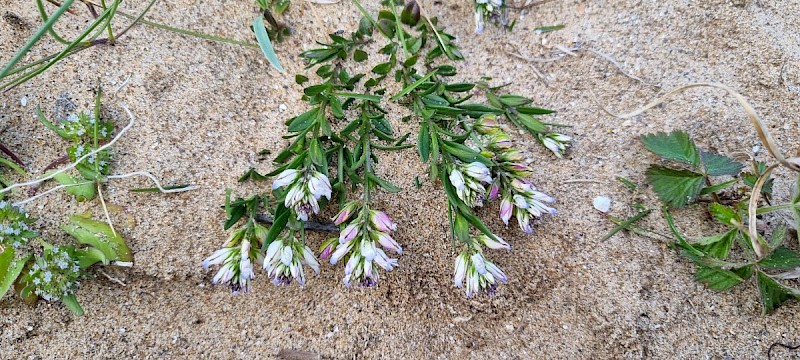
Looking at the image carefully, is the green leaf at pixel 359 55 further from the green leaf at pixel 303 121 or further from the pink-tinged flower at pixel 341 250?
the pink-tinged flower at pixel 341 250

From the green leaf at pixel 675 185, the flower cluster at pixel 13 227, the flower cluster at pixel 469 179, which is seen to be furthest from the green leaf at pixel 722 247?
the flower cluster at pixel 13 227

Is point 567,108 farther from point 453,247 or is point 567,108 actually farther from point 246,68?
point 246,68

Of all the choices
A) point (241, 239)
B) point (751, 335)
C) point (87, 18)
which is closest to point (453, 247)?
point (241, 239)

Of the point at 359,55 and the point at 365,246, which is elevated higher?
the point at 359,55

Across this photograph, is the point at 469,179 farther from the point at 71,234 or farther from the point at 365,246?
the point at 71,234

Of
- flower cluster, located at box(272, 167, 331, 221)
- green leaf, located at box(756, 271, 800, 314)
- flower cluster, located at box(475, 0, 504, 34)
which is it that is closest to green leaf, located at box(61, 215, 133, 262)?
flower cluster, located at box(272, 167, 331, 221)

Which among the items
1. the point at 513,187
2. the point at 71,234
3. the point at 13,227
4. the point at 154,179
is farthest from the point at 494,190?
the point at 13,227
